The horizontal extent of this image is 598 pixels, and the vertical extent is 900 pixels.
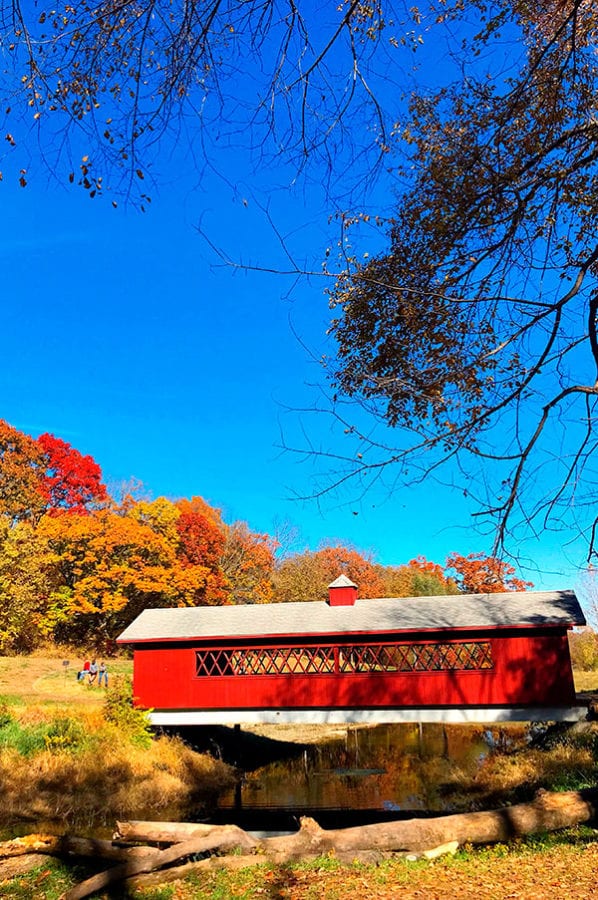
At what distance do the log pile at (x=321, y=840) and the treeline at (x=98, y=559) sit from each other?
18.5m

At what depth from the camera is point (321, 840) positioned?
246 inches

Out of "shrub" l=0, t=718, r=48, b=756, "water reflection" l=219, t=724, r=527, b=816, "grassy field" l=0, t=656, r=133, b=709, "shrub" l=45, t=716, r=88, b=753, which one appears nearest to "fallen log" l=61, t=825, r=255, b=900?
"water reflection" l=219, t=724, r=527, b=816

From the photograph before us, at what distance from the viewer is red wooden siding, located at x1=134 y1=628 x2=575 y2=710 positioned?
16.3 metres

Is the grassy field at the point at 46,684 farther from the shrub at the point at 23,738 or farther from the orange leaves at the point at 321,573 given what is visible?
the orange leaves at the point at 321,573

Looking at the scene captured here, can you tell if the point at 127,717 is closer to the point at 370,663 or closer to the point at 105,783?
the point at 105,783

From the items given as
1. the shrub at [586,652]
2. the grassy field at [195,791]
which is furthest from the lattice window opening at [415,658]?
the shrub at [586,652]

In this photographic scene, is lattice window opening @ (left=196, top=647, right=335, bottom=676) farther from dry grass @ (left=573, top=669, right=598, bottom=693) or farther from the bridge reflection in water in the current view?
dry grass @ (left=573, top=669, right=598, bottom=693)

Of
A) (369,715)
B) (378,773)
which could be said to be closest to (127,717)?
(369,715)

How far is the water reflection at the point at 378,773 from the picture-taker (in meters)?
14.9

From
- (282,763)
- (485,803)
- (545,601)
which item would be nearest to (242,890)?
(485,803)

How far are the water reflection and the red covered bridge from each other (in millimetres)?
1746

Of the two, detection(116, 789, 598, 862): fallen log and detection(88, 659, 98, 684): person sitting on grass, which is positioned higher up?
detection(88, 659, 98, 684): person sitting on grass


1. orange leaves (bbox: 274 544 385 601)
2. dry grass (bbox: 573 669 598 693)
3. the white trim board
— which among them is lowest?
dry grass (bbox: 573 669 598 693)

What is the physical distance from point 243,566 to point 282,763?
19.4 m
